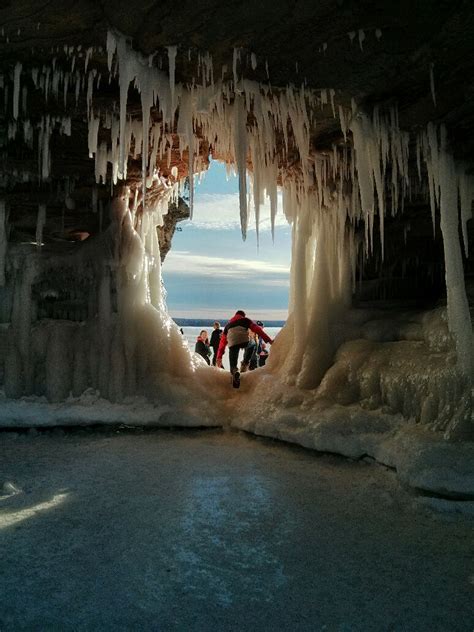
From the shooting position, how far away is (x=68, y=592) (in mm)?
2945

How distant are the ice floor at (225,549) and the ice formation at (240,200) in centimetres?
198

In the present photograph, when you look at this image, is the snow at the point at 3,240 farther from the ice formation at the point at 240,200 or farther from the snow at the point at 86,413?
the snow at the point at 86,413

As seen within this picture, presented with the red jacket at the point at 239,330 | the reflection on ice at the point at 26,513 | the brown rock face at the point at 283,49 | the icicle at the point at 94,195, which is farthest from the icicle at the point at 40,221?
the reflection on ice at the point at 26,513

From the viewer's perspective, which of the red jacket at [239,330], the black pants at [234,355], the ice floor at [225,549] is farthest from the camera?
the red jacket at [239,330]

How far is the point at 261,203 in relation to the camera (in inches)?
290

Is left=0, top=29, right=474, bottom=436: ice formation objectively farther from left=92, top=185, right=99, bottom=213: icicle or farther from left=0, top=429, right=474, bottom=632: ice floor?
left=0, top=429, right=474, bottom=632: ice floor

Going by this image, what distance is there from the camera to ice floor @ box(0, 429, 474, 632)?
2.77m

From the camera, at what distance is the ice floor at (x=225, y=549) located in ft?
9.07

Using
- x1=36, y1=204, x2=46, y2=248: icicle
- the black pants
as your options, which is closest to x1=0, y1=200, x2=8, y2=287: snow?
x1=36, y1=204, x2=46, y2=248: icicle

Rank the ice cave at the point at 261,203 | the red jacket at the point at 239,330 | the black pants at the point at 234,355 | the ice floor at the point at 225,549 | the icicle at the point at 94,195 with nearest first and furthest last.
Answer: the ice floor at the point at 225,549
the ice cave at the point at 261,203
the icicle at the point at 94,195
the black pants at the point at 234,355
the red jacket at the point at 239,330

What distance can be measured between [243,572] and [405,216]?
6.97m

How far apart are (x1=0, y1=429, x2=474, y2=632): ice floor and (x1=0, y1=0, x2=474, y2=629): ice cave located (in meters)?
1.06

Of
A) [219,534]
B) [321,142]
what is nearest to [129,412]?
[219,534]

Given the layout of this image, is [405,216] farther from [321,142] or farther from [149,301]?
[149,301]
